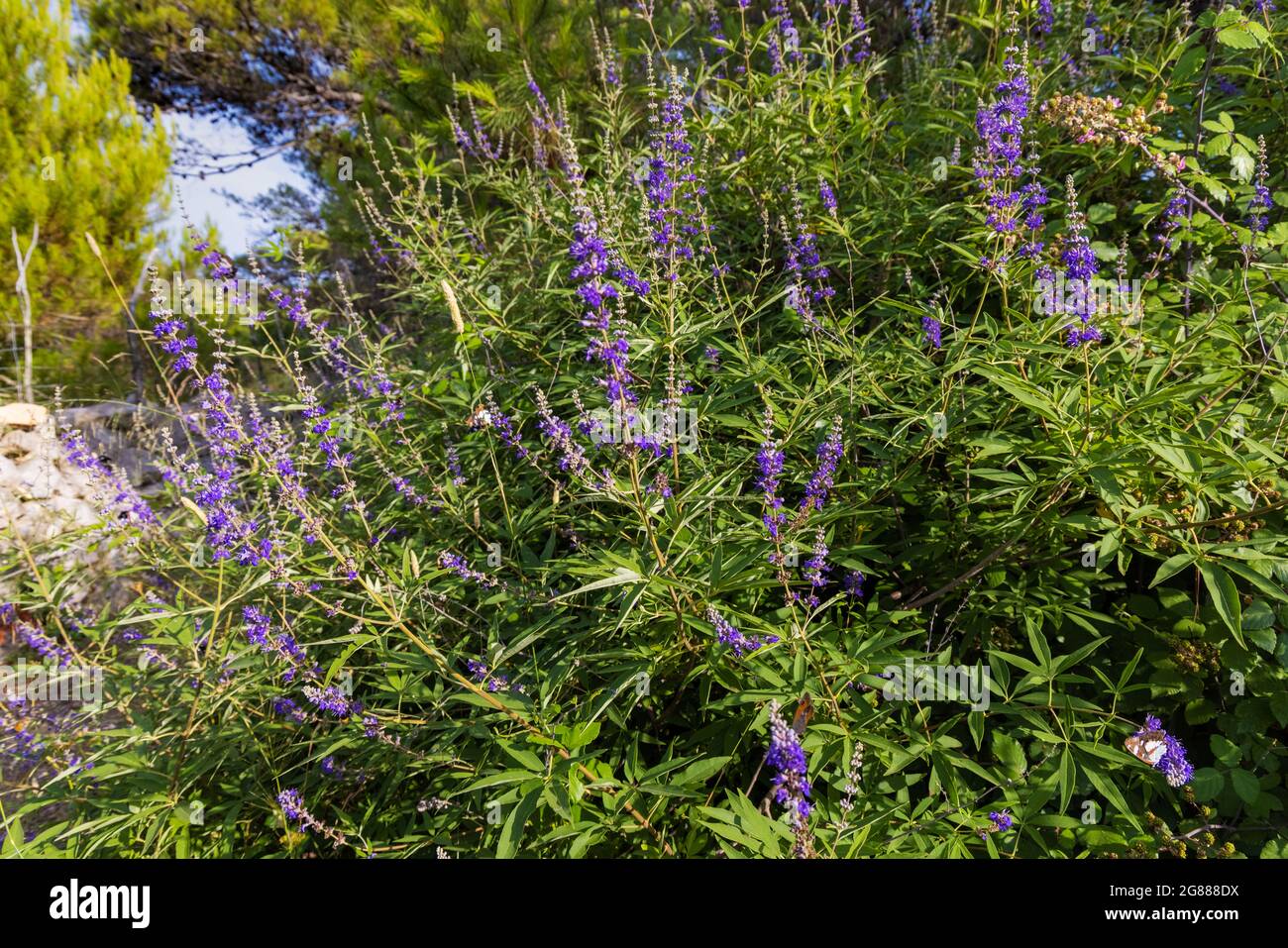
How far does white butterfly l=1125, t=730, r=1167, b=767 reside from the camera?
230 cm

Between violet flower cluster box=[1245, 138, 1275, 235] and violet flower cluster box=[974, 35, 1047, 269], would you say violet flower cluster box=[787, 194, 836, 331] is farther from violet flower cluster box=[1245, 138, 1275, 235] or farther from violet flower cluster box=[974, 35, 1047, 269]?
violet flower cluster box=[1245, 138, 1275, 235]

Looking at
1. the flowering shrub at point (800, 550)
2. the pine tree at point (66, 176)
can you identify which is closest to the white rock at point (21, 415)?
the pine tree at point (66, 176)

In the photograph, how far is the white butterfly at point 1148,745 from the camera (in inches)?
90.7

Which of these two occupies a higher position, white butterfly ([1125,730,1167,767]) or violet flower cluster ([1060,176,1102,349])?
violet flower cluster ([1060,176,1102,349])

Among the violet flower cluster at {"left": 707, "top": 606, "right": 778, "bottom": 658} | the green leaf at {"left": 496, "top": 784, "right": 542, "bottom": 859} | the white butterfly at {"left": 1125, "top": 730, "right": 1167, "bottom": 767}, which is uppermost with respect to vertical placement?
the violet flower cluster at {"left": 707, "top": 606, "right": 778, "bottom": 658}

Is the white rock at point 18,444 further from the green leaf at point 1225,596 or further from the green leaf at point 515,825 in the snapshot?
the green leaf at point 1225,596

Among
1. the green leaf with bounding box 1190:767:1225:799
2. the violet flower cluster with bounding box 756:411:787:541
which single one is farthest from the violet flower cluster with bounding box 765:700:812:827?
the green leaf with bounding box 1190:767:1225:799

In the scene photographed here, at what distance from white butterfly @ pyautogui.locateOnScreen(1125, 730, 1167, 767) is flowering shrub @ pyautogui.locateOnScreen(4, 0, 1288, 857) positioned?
0.03m

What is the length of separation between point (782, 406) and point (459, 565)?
4.89 feet

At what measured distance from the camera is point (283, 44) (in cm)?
1102

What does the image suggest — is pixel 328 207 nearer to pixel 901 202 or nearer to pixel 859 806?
pixel 901 202

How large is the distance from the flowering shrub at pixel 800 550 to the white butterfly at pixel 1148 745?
→ 1.3 inches

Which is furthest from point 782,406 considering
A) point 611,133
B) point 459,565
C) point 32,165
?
point 32,165

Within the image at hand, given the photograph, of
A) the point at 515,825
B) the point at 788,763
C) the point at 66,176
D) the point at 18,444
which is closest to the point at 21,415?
the point at 18,444
